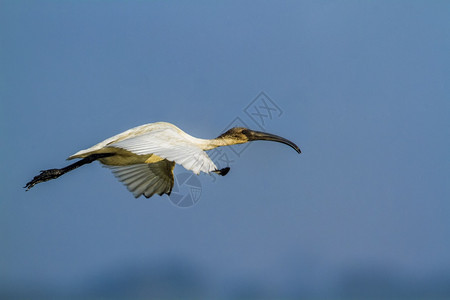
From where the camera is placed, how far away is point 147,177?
8.98 metres

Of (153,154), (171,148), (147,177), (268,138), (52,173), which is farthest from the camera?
(147,177)

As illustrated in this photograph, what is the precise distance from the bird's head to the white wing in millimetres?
1084

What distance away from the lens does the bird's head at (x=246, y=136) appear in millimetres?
8406

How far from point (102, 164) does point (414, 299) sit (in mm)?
51708

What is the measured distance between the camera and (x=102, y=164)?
328 inches

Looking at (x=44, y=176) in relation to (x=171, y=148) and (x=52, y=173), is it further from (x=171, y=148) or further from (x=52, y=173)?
(x=171, y=148)

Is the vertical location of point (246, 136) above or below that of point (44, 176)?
above

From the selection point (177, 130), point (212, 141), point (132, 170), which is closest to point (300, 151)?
point (212, 141)

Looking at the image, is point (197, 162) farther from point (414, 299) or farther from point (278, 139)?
point (414, 299)

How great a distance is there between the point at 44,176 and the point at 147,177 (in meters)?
1.72

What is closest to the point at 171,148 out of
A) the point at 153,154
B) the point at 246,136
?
the point at 153,154

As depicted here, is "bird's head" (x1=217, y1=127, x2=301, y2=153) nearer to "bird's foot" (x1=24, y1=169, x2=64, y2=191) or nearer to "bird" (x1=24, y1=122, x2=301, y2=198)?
"bird" (x1=24, y1=122, x2=301, y2=198)

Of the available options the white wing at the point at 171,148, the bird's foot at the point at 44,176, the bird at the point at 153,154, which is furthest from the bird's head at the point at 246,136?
the bird's foot at the point at 44,176

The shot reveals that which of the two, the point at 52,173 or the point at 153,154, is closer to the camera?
the point at 153,154
